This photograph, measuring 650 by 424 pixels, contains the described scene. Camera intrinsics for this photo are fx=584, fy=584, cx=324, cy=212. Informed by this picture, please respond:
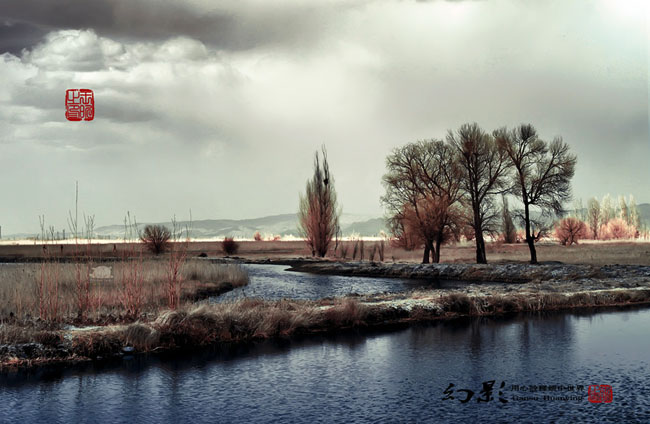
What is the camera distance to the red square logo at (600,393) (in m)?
7.30

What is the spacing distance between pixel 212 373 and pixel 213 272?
19.6 meters

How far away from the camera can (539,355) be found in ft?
33.3

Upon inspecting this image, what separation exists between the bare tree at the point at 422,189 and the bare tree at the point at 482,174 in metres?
1.13

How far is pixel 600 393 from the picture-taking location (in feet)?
24.9

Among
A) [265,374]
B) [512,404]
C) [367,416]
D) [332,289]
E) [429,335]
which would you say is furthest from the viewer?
[332,289]

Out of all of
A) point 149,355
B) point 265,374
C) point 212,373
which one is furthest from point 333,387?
point 149,355

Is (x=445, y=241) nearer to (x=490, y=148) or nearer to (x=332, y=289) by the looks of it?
(x=490, y=148)

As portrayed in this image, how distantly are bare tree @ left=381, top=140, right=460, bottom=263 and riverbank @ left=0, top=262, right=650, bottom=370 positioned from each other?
15.4 metres

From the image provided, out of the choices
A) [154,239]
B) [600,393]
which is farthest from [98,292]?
[154,239]

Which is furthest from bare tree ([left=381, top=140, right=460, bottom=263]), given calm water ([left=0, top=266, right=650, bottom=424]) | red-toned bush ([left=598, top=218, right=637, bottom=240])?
red-toned bush ([left=598, top=218, right=637, bottom=240])

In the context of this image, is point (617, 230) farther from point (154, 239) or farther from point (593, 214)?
point (154, 239)

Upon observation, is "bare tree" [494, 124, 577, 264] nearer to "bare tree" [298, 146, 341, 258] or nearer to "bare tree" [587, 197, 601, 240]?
"bare tree" [298, 146, 341, 258]

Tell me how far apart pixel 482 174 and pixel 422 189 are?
13.4 ft

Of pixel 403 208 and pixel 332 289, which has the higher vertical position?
pixel 403 208
